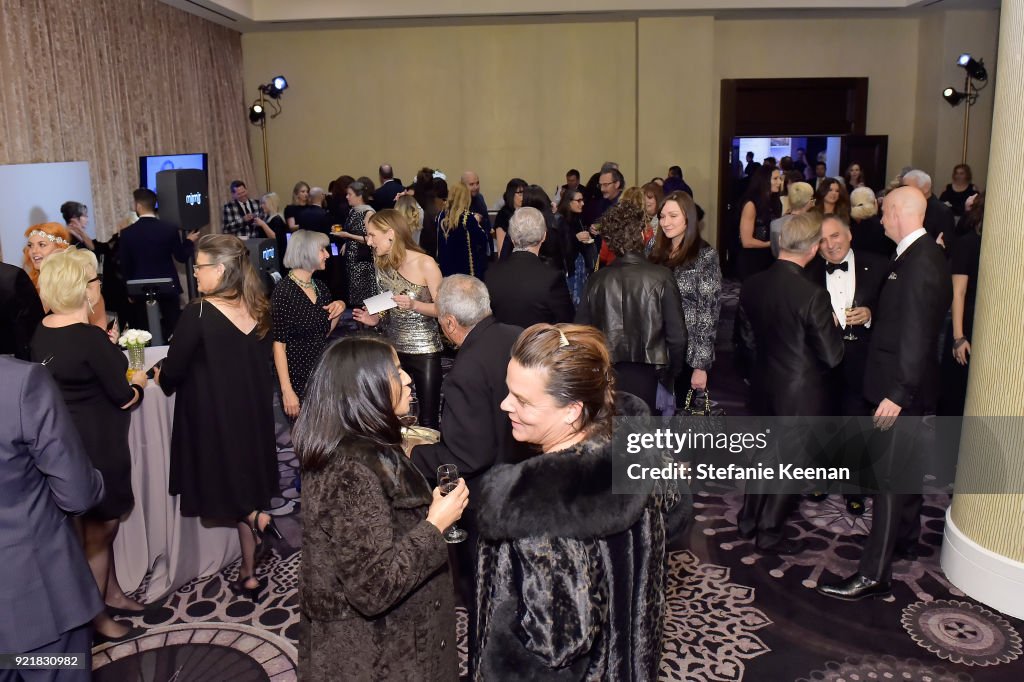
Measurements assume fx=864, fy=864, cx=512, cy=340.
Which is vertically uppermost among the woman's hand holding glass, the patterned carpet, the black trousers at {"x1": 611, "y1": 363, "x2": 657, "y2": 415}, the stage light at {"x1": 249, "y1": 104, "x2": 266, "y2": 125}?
the stage light at {"x1": 249, "y1": 104, "x2": 266, "y2": 125}

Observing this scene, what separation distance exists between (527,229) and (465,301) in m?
1.32

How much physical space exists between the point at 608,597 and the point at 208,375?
2.23 metres

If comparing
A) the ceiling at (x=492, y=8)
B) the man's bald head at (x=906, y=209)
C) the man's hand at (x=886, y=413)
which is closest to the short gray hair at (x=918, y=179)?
the man's bald head at (x=906, y=209)

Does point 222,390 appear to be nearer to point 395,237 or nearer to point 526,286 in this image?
point 395,237

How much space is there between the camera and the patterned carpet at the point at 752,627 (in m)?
3.20

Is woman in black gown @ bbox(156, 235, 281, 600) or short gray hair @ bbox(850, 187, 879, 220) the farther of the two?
short gray hair @ bbox(850, 187, 879, 220)

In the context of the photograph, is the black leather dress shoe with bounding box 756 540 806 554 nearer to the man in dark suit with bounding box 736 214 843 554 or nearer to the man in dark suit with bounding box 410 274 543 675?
the man in dark suit with bounding box 736 214 843 554

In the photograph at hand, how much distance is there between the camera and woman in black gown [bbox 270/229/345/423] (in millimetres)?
4191

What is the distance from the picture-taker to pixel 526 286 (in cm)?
420

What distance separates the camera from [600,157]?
41.5 ft

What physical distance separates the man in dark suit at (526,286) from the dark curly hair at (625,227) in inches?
13.3

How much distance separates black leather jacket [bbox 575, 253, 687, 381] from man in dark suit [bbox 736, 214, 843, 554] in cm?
36

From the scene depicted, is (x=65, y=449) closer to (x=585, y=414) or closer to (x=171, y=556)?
(x=585, y=414)

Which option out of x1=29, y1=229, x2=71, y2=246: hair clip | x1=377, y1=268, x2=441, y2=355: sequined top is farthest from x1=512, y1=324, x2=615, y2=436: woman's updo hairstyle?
x1=29, y1=229, x2=71, y2=246: hair clip
